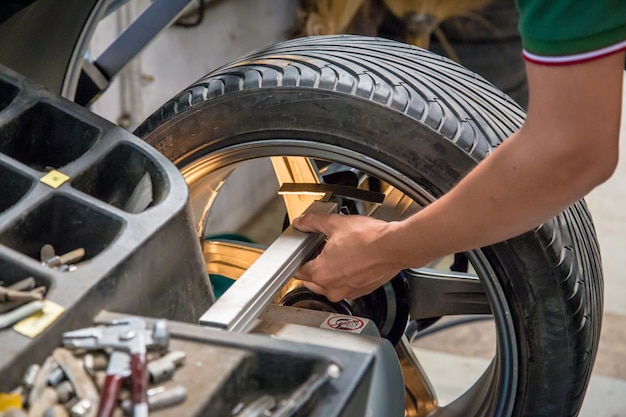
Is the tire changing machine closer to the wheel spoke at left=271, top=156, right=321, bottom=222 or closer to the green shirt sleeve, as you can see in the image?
the wheel spoke at left=271, top=156, right=321, bottom=222

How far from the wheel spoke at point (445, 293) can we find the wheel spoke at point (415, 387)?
4.2 inches

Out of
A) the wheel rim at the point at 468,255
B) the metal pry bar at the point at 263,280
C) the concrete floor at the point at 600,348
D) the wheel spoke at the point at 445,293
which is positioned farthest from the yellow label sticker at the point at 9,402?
the concrete floor at the point at 600,348

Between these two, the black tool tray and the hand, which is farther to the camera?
the hand

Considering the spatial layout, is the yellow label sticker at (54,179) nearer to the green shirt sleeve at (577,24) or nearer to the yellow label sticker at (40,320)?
the yellow label sticker at (40,320)

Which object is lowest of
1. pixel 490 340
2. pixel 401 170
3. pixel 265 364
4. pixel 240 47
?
pixel 490 340

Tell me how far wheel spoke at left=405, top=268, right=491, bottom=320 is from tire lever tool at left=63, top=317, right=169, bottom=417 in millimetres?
590

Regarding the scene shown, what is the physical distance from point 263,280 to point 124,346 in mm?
278

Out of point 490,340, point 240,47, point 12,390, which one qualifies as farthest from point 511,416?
point 240,47

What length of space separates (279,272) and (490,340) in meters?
1.42

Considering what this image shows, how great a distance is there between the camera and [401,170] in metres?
1.12

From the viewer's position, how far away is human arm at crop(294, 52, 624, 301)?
0.76 m

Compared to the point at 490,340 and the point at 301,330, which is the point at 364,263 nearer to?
the point at 301,330

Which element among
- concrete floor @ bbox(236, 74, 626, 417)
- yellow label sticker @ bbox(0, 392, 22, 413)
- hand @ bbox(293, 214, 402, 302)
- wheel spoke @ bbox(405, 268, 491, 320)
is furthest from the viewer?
concrete floor @ bbox(236, 74, 626, 417)

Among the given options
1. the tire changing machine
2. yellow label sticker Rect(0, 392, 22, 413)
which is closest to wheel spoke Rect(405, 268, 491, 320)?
the tire changing machine
